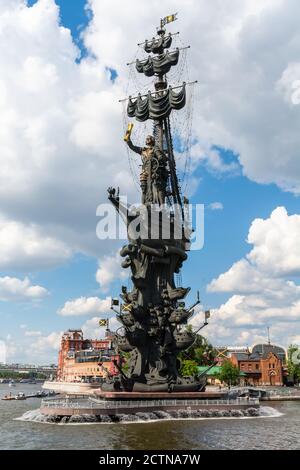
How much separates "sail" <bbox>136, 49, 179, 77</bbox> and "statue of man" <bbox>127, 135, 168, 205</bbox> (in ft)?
45.2

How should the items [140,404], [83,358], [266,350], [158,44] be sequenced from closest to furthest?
[140,404] → [158,44] → [266,350] → [83,358]

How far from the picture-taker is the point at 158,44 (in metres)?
69.9

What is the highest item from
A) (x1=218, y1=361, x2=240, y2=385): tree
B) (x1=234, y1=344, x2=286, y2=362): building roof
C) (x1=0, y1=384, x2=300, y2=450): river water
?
(x1=234, y1=344, x2=286, y2=362): building roof

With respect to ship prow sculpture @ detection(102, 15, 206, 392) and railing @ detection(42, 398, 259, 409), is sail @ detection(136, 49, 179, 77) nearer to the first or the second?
ship prow sculpture @ detection(102, 15, 206, 392)

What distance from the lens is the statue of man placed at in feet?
194

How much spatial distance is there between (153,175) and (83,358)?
3846 inches

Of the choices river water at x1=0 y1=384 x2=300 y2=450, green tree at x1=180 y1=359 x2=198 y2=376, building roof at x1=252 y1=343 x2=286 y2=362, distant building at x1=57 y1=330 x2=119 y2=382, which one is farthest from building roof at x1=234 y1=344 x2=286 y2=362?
river water at x1=0 y1=384 x2=300 y2=450

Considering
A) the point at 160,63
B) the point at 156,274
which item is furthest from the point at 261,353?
the point at 160,63

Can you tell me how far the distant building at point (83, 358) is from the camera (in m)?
128

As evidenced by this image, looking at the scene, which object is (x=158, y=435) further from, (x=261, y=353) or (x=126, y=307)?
(x=261, y=353)

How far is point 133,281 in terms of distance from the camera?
183 ft
